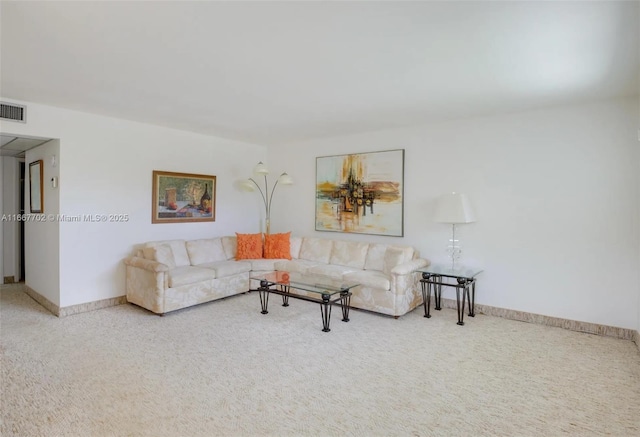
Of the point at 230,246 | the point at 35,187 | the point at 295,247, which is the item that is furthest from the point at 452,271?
the point at 35,187

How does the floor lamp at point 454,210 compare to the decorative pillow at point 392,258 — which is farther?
the decorative pillow at point 392,258

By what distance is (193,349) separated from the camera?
10.5 feet

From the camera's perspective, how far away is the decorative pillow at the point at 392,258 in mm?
4387

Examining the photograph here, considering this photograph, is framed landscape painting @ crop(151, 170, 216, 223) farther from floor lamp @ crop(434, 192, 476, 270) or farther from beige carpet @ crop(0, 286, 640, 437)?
floor lamp @ crop(434, 192, 476, 270)

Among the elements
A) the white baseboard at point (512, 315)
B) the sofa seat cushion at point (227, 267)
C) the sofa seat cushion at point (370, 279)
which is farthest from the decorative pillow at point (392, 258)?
the sofa seat cushion at point (227, 267)

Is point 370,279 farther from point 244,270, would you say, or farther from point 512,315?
point 244,270

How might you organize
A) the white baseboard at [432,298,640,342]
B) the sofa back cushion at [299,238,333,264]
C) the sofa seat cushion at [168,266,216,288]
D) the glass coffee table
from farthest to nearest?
the sofa back cushion at [299,238,333,264]
the sofa seat cushion at [168,266,216,288]
the glass coffee table
the white baseboard at [432,298,640,342]

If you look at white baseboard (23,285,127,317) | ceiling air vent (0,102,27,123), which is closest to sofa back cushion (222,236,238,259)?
white baseboard (23,285,127,317)

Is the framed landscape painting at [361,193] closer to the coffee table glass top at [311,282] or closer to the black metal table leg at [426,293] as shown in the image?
the black metal table leg at [426,293]

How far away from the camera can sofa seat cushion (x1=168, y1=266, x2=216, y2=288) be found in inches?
166

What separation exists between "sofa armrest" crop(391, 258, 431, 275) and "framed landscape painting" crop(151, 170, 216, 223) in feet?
10.3

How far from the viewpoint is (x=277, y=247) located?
18.0ft

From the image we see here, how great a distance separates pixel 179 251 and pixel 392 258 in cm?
294

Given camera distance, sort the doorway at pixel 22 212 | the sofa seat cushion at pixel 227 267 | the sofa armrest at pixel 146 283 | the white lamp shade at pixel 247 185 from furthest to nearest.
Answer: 1. the white lamp shade at pixel 247 185
2. the doorway at pixel 22 212
3. the sofa seat cushion at pixel 227 267
4. the sofa armrest at pixel 146 283
